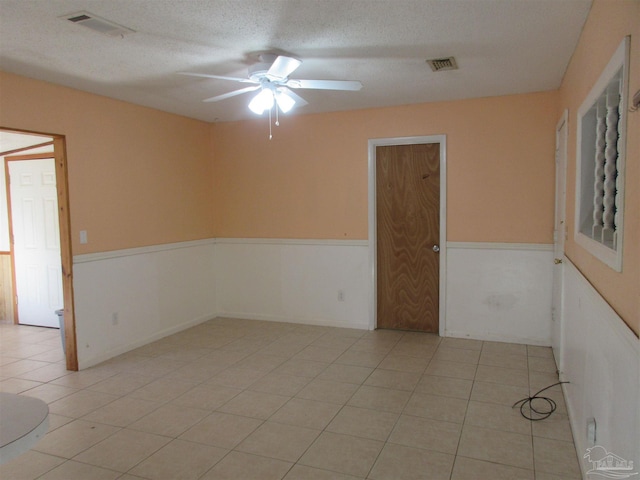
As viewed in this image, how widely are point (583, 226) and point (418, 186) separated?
2185 mm

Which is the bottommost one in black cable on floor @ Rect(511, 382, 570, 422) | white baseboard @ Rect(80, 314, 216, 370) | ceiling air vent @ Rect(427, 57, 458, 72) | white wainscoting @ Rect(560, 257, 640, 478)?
black cable on floor @ Rect(511, 382, 570, 422)

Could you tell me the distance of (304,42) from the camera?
287cm

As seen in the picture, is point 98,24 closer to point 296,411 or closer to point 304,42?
point 304,42

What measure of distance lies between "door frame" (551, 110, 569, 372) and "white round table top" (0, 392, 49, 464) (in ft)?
10.7

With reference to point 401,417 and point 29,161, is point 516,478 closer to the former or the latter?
point 401,417

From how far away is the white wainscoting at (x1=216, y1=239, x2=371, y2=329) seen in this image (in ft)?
16.7

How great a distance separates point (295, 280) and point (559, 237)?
2804 millimetres

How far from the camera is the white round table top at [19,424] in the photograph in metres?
1.30

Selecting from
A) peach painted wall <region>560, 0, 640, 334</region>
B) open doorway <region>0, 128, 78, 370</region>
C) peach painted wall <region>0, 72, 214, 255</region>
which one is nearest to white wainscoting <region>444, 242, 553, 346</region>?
peach painted wall <region>560, 0, 640, 334</region>

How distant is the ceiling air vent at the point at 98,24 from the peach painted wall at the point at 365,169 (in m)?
2.67

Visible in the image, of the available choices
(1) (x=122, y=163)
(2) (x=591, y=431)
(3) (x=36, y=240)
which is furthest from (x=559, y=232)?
(3) (x=36, y=240)

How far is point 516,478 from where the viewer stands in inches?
90.9

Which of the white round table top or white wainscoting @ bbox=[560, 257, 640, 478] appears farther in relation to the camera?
white wainscoting @ bbox=[560, 257, 640, 478]

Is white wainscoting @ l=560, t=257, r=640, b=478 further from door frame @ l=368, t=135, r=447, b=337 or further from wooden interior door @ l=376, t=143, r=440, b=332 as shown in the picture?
wooden interior door @ l=376, t=143, r=440, b=332
